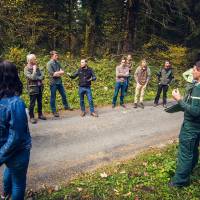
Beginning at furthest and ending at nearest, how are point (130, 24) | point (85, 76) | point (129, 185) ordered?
point (130, 24) → point (85, 76) → point (129, 185)

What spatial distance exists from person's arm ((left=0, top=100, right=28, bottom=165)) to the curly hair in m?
0.18

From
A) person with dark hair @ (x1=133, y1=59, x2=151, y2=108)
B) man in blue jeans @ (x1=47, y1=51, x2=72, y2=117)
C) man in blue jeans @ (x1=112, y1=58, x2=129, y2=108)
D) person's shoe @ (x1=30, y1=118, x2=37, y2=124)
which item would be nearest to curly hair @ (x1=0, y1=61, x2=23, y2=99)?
person's shoe @ (x1=30, y1=118, x2=37, y2=124)

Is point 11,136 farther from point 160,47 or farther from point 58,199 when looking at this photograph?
point 160,47

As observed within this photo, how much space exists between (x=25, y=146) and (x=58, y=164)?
11.6 ft

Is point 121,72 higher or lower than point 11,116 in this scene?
lower

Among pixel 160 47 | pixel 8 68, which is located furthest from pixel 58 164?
pixel 160 47

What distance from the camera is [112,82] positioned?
768 inches

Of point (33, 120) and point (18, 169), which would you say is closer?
point (18, 169)

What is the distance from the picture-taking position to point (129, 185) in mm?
7219

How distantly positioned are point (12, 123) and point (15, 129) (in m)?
0.09

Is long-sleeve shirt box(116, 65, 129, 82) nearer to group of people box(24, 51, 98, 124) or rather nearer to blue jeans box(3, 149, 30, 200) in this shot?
group of people box(24, 51, 98, 124)

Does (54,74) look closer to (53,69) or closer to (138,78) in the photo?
(53,69)

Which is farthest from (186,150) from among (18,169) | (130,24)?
(130,24)

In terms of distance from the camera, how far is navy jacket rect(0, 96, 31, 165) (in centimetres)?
466
